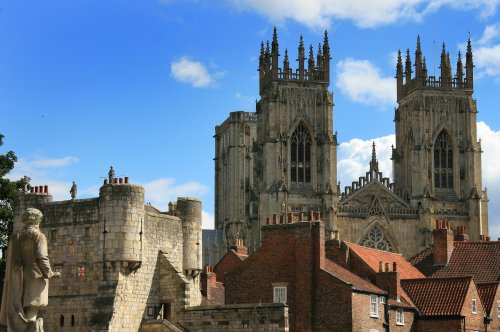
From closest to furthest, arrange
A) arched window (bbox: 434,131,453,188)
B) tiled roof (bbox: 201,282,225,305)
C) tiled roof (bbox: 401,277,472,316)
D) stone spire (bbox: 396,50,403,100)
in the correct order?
tiled roof (bbox: 401,277,472,316)
tiled roof (bbox: 201,282,225,305)
arched window (bbox: 434,131,453,188)
stone spire (bbox: 396,50,403,100)

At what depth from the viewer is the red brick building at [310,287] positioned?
39.4 metres

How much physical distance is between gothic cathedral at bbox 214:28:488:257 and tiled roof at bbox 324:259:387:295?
48555mm

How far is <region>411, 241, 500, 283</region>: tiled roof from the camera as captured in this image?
49.6 meters

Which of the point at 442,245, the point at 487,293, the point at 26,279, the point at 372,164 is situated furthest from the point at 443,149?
the point at 26,279

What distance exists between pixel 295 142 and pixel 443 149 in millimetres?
13811

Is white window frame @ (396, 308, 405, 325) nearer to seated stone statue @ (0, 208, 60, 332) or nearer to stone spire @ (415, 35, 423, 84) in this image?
seated stone statue @ (0, 208, 60, 332)

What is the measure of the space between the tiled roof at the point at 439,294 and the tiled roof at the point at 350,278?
256 centimetres

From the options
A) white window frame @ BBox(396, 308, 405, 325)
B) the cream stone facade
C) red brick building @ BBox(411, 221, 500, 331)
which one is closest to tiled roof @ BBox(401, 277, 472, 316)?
white window frame @ BBox(396, 308, 405, 325)

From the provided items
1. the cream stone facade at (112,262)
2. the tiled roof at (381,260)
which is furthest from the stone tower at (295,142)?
the cream stone facade at (112,262)

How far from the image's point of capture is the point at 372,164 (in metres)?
97.3

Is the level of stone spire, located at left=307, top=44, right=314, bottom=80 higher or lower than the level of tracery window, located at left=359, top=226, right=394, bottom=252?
higher

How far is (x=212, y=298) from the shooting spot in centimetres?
4753

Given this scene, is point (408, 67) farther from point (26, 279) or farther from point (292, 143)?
point (26, 279)

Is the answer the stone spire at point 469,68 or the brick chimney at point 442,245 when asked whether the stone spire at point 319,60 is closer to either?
the stone spire at point 469,68
